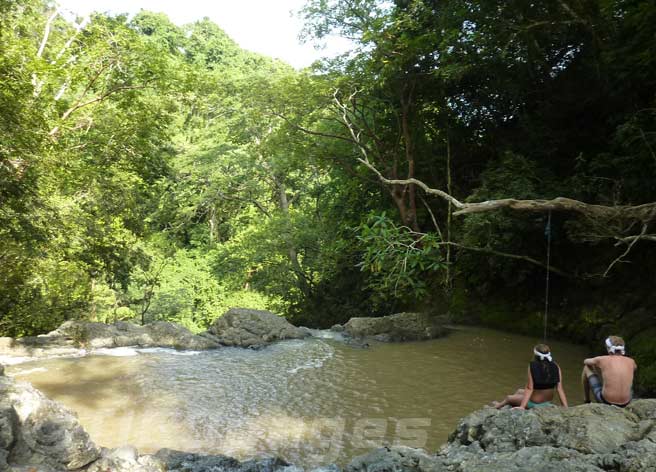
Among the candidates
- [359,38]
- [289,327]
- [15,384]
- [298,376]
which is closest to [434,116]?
[359,38]

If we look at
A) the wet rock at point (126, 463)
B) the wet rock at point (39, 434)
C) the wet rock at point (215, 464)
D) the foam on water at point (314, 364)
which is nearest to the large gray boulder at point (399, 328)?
the foam on water at point (314, 364)

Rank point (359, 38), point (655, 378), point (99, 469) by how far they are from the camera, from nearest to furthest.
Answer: point (99, 469), point (655, 378), point (359, 38)

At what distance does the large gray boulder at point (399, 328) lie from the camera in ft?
37.4

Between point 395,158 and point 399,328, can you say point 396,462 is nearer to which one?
point 399,328

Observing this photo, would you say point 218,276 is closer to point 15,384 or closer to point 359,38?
point 359,38

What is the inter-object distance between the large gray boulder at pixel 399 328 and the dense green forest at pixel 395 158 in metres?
0.89

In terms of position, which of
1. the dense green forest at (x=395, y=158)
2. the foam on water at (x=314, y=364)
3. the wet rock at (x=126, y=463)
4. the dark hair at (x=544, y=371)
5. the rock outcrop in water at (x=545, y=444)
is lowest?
the foam on water at (x=314, y=364)

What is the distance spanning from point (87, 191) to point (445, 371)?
9668 mm

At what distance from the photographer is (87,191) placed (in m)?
11.5

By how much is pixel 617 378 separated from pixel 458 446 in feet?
5.70

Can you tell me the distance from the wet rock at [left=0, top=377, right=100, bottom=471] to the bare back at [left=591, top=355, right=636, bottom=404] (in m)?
5.05

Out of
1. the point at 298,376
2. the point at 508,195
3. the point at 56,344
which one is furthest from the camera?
the point at 56,344

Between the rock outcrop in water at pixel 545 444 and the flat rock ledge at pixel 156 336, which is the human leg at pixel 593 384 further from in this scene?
the flat rock ledge at pixel 156 336

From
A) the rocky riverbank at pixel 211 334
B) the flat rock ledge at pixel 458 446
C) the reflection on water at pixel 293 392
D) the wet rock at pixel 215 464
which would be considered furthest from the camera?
the rocky riverbank at pixel 211 334
